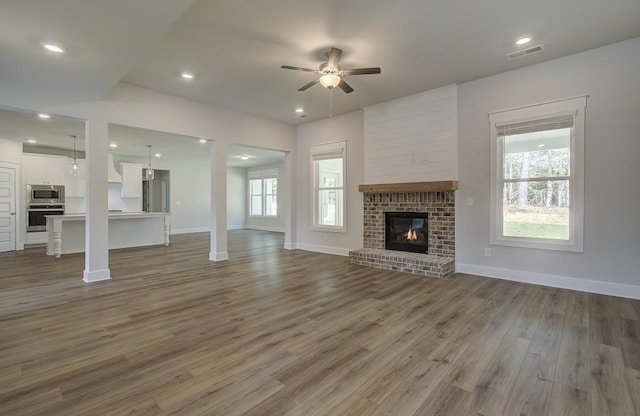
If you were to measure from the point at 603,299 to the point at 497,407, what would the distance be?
120 inches

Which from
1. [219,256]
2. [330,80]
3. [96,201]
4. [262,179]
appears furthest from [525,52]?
[262,179]

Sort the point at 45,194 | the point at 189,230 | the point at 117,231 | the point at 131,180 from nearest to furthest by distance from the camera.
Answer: the point at 117,231 < the point at 45,194 < the point at 131,180 < the point at 189,230

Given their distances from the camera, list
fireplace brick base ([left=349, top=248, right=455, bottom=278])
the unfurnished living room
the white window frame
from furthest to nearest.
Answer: the white window frame, fireplace brick base ([left=349, top=248, right=455, bottom=278]), the unfurnished living room

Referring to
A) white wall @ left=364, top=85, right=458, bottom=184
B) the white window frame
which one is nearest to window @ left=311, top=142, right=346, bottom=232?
white wall @ left=364, top=85, right=458, bottom=184

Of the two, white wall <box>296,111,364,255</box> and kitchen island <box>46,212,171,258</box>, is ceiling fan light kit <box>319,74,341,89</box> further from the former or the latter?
kitchen island <box>46,212,171,258</box>

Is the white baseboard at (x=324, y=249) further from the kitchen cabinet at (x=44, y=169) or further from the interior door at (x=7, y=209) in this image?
the interior door at (x=7, y=209)

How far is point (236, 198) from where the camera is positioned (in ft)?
44.2

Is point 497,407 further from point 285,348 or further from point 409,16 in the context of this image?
point 409,16

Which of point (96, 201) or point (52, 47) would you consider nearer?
point (52, 47)

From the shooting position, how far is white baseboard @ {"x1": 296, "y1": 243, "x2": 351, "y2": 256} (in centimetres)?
664

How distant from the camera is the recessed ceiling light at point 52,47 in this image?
9.50 feet

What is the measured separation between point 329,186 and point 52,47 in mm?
5107

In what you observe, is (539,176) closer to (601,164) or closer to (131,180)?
(601,164)

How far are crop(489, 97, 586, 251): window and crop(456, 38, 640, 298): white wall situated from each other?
0.39ft
